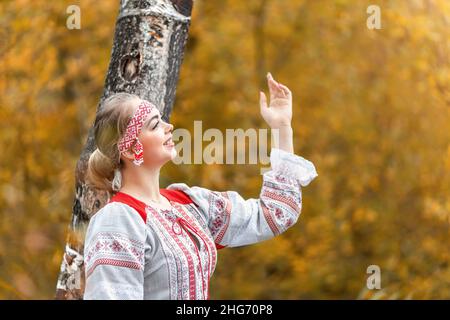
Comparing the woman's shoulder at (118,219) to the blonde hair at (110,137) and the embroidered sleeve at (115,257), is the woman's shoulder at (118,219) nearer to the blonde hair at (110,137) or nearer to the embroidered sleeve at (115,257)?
the embroidered sleeve at (115,257)

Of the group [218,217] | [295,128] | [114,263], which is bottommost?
[114,263]

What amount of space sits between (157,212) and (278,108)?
1.75 ft

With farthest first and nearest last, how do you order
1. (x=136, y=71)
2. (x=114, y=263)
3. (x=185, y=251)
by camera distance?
(x=136, y=71) < (x=185, y=251) < (x=114, y=263)

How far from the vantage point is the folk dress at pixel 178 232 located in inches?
72.4

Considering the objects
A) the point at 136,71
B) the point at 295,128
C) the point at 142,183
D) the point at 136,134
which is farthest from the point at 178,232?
the point at 295,128

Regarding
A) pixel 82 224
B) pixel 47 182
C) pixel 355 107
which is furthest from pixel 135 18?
pixel 355 107

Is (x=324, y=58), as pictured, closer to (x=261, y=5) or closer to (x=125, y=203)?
(x=261, y=5)

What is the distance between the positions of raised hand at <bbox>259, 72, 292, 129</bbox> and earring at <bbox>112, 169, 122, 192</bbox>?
0.48 meters

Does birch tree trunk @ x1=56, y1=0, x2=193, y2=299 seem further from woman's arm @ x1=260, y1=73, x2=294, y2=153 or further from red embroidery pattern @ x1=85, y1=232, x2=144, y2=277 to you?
red embroidery pattern @ x1=85, y1=232, x2=144, y2=277

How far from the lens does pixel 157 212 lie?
198 cm

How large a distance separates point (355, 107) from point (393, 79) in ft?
1.45

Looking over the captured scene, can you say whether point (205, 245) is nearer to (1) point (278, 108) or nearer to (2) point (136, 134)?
(2) point (136, 134)

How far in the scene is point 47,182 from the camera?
6.91 meters

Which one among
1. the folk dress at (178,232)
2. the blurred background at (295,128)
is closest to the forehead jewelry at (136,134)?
the folk dress at (178,232)
